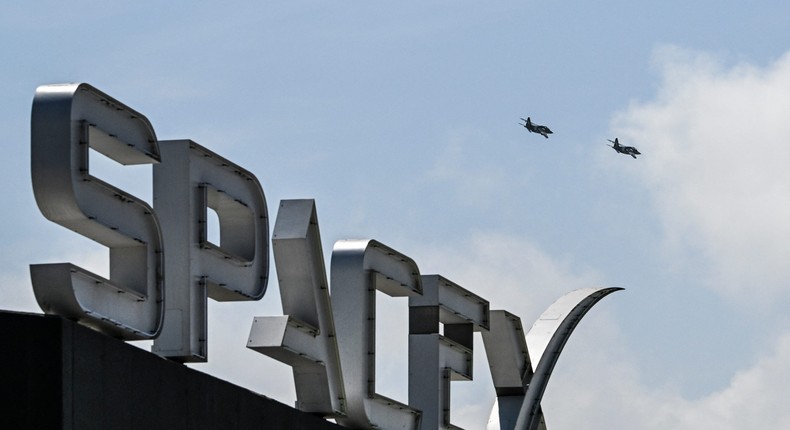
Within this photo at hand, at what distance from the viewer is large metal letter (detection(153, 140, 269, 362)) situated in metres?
20.0

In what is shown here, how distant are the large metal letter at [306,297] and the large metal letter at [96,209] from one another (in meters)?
Answer: 4.00

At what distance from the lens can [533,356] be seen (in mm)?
33500

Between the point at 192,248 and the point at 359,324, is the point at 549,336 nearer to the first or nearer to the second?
the point at 359,324

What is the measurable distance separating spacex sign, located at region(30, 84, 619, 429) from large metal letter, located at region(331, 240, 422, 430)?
0.02 metres

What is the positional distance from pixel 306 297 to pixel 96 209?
5683 millimetres

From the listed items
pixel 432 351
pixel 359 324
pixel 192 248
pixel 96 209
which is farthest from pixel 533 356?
pixel 96 209

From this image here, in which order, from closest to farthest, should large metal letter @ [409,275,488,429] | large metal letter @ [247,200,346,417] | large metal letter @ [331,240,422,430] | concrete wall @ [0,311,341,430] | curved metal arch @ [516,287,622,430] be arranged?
concrete wall @ [0,311,341,430]
large metal letter @ [247,200,346,417]
large metal letter @ [331,240,422,430]
large metal letter @ [409,275,488,429]
curved metal arch @ [516,287,622,430]

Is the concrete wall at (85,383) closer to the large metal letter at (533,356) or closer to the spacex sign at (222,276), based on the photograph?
the spacex sign at (222,276)

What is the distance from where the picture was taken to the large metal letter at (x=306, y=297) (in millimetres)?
23172

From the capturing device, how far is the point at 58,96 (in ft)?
58.0

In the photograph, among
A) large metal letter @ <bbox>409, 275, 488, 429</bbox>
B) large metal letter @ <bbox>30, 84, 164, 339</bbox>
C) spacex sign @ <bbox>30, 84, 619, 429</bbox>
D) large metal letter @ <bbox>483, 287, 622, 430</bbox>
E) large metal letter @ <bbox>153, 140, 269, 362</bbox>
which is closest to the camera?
large metal letter @ <bbox>30, 84, 164, 339</bbox>

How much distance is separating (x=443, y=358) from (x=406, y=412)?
68.3 inches

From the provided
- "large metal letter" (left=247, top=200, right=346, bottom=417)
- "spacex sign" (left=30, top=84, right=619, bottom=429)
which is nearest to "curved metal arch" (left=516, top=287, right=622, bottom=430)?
"spacex sign" (left=30, top=84, right=619, bottom=429)

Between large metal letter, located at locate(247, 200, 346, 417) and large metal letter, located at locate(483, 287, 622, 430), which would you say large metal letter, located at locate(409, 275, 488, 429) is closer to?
large metal letter, located at locate(483, 287, 622, 430)
